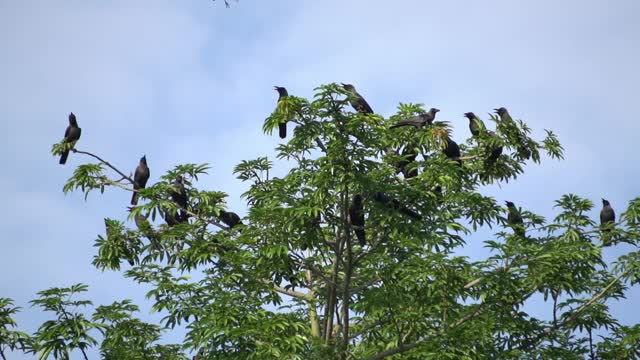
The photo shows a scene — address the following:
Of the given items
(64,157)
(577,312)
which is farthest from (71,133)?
(577,312)

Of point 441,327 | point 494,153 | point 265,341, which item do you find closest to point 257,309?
point 265,341

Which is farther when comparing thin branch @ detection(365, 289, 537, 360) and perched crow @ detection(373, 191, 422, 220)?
thin branch @ detection(365, 289, 537, 360)

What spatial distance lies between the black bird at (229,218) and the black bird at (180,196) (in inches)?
31.9

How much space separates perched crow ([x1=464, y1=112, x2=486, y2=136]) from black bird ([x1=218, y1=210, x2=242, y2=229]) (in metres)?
4.91

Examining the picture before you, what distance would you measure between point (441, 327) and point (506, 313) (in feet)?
3.59

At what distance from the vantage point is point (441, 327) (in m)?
15.0

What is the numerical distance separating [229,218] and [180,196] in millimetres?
1491

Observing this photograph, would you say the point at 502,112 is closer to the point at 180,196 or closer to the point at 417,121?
the point at 417,121

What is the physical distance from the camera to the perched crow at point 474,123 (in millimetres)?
16711

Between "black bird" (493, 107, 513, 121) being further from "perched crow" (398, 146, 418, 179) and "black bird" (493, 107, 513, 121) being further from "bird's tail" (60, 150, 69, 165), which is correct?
"bird's tail" (60, 150, 69, 165)

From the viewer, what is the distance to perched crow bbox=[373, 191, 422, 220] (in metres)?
14.0

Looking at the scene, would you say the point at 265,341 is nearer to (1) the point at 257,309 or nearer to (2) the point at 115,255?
(1) the point at 257,309

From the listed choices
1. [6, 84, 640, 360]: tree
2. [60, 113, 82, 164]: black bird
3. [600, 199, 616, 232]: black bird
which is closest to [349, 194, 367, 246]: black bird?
[6, 84, 640, 360]: tree

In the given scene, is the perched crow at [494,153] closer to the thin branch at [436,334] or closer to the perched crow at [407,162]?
the perched crow at [407,162]
